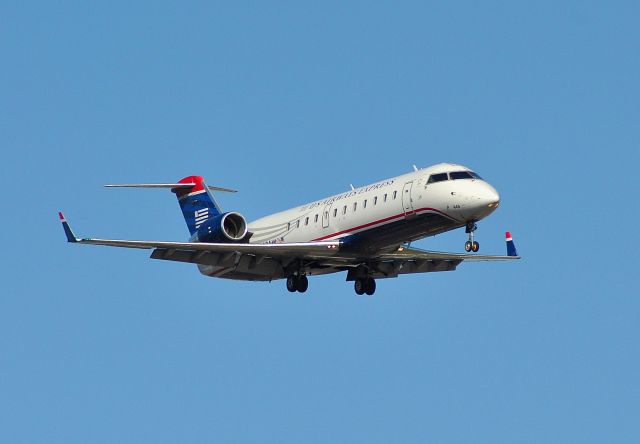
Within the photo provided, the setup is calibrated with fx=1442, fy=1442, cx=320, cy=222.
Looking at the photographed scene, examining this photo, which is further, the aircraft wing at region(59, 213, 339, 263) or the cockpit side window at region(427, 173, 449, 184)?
the aircraft wing at region(59, 213, 339, 263)

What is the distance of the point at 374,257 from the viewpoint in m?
35.2

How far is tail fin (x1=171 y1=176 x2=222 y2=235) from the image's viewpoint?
128 feet

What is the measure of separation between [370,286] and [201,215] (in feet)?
17.9

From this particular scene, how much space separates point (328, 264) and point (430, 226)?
4095mm

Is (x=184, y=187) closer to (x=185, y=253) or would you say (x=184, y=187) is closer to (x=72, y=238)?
(x=185, y=253)

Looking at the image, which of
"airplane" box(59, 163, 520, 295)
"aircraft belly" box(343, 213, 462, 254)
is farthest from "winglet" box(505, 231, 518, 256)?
"aircraft belly" box(343, 213, 462, 254)

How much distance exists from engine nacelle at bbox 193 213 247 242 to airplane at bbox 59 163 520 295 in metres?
0.03

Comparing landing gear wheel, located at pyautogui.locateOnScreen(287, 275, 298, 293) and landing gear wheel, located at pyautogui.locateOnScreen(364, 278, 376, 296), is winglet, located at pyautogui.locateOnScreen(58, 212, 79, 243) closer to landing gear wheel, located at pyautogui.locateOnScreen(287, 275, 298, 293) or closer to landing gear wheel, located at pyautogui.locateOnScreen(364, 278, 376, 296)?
landing gear wheel, located at pyautogui.locateOnScreen(287, 275, 298, 293)

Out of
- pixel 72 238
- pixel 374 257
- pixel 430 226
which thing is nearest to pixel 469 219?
pixel 430 226

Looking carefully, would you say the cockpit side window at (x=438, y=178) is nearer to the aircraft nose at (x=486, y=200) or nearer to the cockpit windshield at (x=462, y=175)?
the cockpit windshield at (x=462, y=175)

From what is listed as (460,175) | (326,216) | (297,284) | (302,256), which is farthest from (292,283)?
(460,175)

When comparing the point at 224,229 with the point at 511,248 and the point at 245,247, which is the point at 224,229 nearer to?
the point at 245,247

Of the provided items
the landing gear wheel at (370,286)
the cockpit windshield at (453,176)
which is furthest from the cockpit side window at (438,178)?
the landing gear wheel at (370,286)

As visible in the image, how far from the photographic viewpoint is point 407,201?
32750 millimetres
